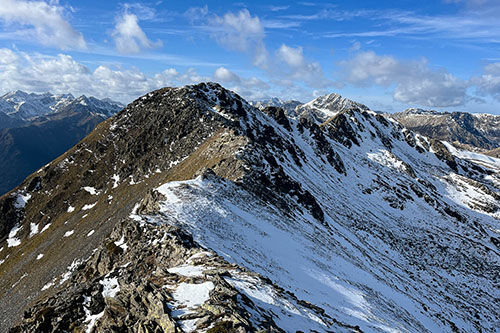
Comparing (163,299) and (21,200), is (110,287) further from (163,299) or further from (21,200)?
(21,200)

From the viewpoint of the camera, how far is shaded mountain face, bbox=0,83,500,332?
54.5 feet

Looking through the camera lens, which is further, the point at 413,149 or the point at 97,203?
the point at 413,149

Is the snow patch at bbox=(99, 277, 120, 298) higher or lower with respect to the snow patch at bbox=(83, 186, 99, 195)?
higher

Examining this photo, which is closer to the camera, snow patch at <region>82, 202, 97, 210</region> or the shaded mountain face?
the shaded mountain face

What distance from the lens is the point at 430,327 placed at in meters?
35.5

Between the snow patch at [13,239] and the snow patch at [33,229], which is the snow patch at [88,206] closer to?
the snow patch at [33,229]

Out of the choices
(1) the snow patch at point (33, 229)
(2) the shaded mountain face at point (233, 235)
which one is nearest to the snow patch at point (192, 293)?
(2) the shaded mountain face at point (233, 235)

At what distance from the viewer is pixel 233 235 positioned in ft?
98.3

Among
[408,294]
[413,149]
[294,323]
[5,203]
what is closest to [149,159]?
→ [5,203]

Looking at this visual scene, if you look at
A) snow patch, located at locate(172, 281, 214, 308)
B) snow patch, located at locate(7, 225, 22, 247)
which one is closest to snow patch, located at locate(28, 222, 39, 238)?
snow patch, located at locate(7, 225, 22, 247)

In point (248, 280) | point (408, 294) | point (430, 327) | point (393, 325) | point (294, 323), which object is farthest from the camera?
point (408, 294)

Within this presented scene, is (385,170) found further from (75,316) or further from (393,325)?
(75,316)

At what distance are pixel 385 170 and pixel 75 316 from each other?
128 m

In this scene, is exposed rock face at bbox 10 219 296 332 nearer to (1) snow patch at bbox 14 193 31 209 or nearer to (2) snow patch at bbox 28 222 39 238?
(2) snow patch at bbox 28 222 39 238
